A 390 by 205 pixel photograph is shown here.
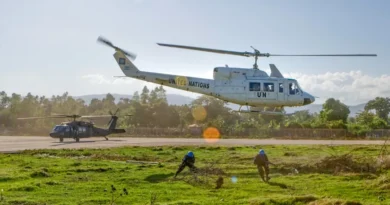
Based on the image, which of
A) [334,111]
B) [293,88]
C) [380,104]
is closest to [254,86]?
[293,88]

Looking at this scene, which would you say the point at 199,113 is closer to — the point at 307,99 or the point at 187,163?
the point at 307,99

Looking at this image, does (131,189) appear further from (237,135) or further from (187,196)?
(237,135)

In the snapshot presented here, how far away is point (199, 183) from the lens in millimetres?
20016

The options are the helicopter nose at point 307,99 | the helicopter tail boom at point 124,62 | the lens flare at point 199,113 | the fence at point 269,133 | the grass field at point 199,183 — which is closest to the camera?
the grass field at point 199,183

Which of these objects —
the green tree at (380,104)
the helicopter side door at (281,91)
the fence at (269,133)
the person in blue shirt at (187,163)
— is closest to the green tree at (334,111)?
the fence at (269,133)

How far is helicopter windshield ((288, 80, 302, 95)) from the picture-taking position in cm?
3769

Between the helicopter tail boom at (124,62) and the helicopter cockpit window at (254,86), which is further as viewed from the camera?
the helicopter tail boom at (124,62)

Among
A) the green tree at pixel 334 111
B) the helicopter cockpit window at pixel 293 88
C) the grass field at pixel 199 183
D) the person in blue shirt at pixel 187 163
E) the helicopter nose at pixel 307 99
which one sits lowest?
the grass field at pixel 199 183

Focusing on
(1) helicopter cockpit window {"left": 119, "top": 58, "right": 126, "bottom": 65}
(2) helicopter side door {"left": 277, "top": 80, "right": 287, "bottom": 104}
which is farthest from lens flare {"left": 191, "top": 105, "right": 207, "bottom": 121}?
(2) helicopter side door {"left": 277, "top": 80, "right": 287, "bottom": 104}

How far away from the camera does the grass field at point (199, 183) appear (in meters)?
15.9

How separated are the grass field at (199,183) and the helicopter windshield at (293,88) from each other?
1059cm

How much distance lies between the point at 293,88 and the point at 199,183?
65.6ft

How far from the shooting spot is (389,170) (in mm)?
23516

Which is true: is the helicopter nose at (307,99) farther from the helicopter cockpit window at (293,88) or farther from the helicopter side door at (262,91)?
the helicopter side door at (262,91)
